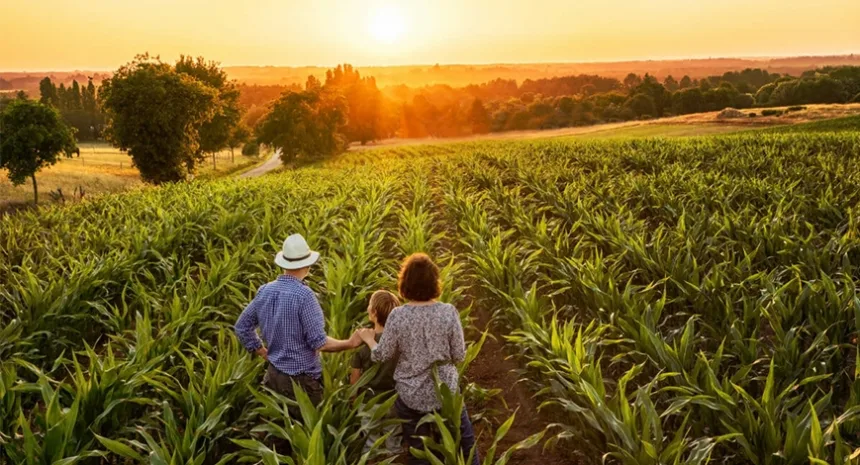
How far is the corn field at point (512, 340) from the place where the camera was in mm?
3705

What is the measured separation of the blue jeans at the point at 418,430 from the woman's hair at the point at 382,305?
0.61m

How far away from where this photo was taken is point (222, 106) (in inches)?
2338

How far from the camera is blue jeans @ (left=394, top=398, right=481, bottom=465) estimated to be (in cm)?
423

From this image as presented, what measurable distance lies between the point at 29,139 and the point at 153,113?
826 centimetres

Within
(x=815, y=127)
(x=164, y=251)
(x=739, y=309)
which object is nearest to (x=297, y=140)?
(x=815, y=127)

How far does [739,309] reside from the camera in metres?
6.32

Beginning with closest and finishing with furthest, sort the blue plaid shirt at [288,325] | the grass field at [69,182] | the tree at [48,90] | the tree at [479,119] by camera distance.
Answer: the blue plaid shirt at [288,325] < the grass field at [69,182] < the tree at [479,119] < the tree at [48,90]

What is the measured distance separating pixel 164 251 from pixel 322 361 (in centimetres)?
574

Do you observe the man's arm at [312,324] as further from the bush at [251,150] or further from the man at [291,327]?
the bush at [251,150]

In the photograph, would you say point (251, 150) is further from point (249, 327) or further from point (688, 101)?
point (249, 327)

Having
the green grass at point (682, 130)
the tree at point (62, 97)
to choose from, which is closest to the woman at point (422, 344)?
the green grass at point (682, 130)

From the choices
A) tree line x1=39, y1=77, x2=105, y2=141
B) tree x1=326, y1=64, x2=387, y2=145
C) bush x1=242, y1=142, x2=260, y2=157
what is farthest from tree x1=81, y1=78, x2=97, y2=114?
tree x1=326, y1=64, x2=387, y2=145

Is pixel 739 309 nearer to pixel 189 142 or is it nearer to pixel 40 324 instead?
pixel 40 324

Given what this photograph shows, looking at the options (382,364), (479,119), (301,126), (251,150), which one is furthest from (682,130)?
(251,150)
